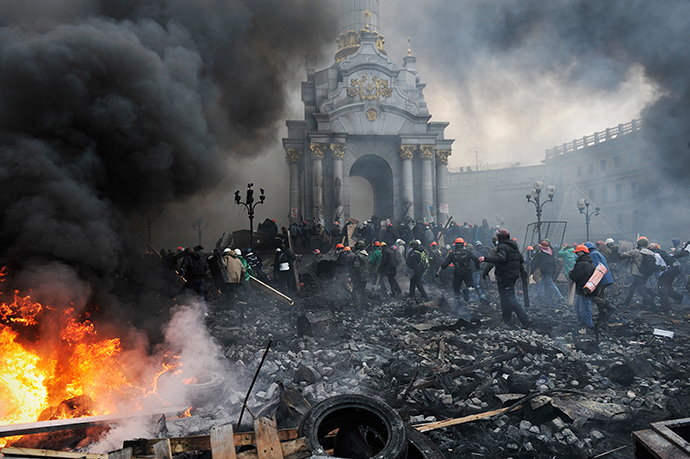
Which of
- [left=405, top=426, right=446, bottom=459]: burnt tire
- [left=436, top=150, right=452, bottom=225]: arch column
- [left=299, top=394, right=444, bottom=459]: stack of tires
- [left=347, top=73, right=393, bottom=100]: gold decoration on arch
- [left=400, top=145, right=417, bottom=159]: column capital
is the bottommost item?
[left=405, top=426, right=446, bottom=459]: burnt tire

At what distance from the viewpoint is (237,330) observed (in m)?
8.31

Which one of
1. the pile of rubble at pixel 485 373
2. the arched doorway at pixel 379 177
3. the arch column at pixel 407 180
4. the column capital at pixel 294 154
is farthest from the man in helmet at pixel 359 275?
the column capital at pixel 294 154

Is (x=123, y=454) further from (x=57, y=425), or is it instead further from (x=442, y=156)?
(x=442, y=156)

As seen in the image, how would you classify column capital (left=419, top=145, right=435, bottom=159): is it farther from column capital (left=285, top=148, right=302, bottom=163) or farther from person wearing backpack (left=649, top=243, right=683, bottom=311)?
person wearing backpack (left=649, top=243, right=683, bottom=311)

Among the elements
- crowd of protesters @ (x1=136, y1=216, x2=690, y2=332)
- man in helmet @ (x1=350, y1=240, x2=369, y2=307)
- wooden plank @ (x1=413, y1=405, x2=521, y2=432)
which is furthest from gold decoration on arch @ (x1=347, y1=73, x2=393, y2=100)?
wooden plank @ (x1=413, y1=405, x2=521, y2=432)

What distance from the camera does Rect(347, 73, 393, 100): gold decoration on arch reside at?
26.3 m

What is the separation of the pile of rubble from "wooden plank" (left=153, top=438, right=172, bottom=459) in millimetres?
1443

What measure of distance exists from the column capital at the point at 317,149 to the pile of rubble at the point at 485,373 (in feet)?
58.9

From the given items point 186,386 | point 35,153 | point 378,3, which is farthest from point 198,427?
point 378,3

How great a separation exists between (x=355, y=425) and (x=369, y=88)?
26532mm

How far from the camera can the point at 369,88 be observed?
26.4 m

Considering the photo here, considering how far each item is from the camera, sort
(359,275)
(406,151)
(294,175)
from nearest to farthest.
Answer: (359,275) → (406,151) → (294,175)

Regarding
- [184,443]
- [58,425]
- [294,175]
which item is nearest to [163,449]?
[184,443]

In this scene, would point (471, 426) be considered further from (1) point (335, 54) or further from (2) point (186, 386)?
(1) point (335, 54)
